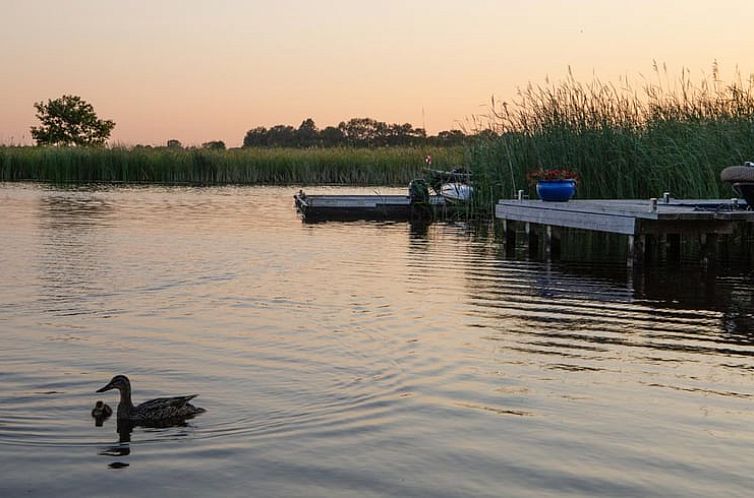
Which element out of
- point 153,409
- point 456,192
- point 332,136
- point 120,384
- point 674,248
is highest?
point 332,136

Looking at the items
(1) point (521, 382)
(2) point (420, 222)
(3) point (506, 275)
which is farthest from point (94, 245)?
(1) point (521, 382)

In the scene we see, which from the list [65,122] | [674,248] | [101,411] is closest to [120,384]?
[101,411]

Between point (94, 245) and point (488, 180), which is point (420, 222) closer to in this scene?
point (488, 180)

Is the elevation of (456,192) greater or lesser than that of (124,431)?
greater

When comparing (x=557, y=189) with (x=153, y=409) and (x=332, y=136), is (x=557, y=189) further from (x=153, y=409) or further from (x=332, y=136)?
(x=332, y=136)

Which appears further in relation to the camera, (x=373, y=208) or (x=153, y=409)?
(x=373, y=208)

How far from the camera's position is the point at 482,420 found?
7.60 metres

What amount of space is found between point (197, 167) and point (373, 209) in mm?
23786

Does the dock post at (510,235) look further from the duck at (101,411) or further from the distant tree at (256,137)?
the distant tree at (256,137)

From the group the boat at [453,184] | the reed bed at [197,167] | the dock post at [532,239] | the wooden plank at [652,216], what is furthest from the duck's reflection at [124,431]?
the reed bed at [197,167]

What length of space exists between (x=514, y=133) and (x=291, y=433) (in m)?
16.8

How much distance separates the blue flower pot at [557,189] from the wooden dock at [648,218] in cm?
46

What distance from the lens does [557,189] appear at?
19.0m

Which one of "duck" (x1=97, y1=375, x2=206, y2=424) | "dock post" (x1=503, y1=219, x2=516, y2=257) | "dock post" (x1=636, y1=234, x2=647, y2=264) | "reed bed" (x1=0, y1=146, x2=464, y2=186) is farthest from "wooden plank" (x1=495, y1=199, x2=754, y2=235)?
"reed bed" (x1=0, y1=146, x2=464, y2=186)
